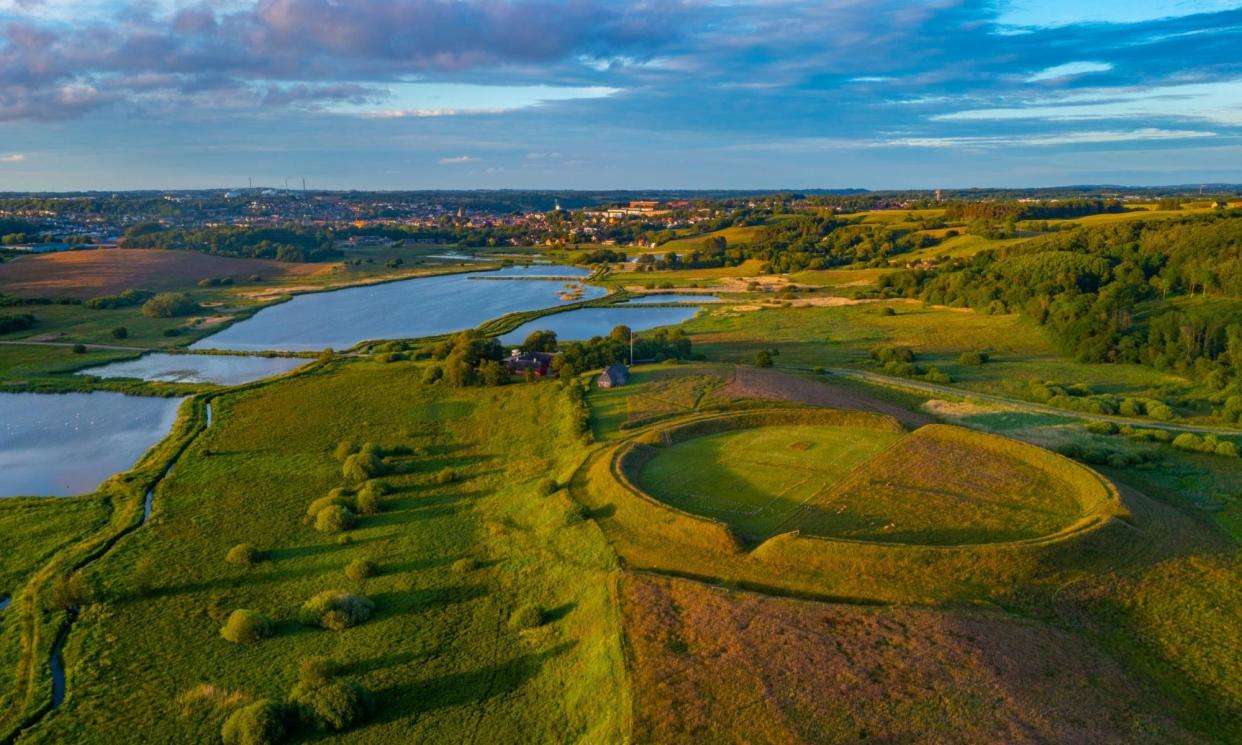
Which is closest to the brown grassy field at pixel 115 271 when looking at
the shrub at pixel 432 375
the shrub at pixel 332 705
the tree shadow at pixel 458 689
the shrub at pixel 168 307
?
the shrub at pixel 168 307

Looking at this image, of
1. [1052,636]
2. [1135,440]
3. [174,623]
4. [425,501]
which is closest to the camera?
[1052,636]

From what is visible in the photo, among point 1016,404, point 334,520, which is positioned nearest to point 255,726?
point 334,520

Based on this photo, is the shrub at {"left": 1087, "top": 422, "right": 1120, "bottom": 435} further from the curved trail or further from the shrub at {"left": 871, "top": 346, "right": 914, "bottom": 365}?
the curved trail

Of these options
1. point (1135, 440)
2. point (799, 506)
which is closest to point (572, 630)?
point (799, 506)

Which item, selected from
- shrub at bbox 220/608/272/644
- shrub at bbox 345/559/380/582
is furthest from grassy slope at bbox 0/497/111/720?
A: shrub at bbox 345/559/380/582

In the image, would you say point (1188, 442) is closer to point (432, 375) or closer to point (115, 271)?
point (432, 375)

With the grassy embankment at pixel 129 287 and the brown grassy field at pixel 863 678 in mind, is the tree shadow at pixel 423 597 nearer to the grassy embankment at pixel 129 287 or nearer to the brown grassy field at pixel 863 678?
the brown grassy field at pixel 863 678

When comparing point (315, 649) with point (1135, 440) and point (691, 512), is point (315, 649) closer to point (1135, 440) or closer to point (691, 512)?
point (691, 512)
